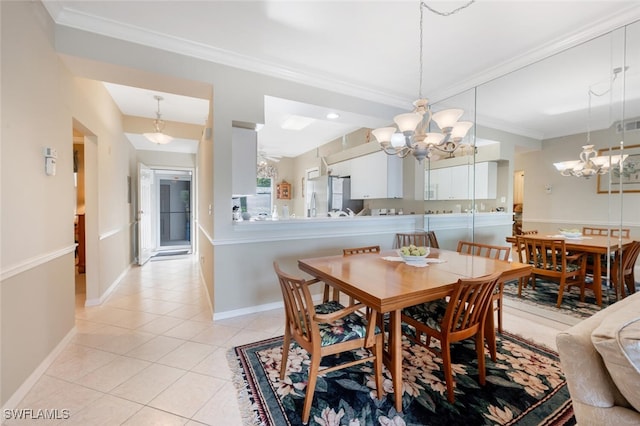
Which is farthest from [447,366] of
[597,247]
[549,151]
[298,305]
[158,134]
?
[158,134]

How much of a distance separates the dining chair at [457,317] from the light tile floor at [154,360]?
117cm

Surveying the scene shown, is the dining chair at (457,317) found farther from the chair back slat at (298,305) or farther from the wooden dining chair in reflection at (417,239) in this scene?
the wooden dining chair in reflection at (417,239)

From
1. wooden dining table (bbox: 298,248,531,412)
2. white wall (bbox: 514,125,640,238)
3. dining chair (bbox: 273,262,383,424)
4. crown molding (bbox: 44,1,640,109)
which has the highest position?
crown molding (bbox: 44,1,640,109)

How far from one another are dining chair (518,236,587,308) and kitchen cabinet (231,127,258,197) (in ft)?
10.5

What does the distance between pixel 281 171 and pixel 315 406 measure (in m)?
7.31

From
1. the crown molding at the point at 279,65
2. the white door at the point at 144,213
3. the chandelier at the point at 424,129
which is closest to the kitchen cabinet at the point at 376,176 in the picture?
the crown molding at the point at 279,65

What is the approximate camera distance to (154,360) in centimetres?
216

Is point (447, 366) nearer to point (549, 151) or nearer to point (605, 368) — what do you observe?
point (605, 368)

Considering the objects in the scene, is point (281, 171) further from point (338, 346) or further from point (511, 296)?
point (338, 346)

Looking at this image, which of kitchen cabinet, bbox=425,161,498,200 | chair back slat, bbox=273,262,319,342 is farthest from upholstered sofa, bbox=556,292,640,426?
kitchen cabinet, bbox=425,161,498,200

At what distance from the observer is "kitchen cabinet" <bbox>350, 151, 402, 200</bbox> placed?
4503mm

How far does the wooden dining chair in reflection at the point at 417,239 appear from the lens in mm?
3831

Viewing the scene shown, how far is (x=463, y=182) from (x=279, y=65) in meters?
2.95

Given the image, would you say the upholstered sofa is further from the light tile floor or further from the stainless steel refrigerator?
the stainless steel refrigerator
